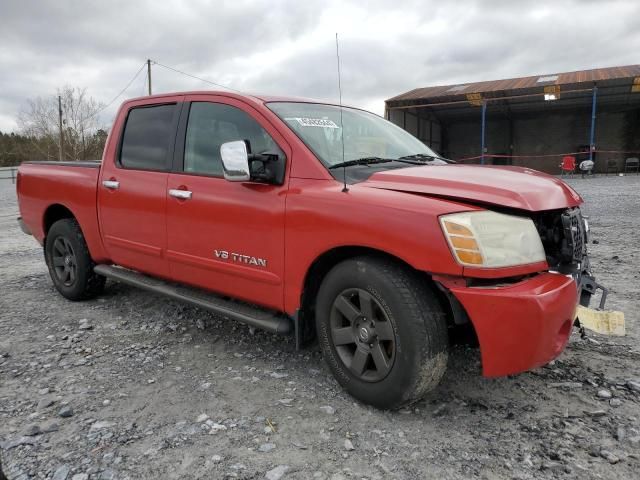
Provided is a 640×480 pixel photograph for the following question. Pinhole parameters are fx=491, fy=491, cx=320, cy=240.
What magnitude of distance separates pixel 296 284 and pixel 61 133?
40453 millimetres

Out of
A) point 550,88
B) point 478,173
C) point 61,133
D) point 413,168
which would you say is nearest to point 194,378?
point 413,168

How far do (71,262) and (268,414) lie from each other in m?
2.88

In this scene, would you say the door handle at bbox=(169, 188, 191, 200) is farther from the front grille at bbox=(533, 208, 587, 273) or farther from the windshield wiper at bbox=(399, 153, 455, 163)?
the front grille at bbox=(533, 208, 587, 273)

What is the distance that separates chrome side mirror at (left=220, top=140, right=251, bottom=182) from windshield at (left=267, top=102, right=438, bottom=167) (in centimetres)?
38

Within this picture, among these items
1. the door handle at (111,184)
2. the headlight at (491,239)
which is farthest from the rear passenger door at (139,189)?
the headlight at (491,239)

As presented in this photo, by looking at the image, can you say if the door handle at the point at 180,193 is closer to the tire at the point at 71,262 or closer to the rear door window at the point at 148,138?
the rear door window at the point at 148,138

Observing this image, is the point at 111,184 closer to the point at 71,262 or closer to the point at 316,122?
the point at 71,262

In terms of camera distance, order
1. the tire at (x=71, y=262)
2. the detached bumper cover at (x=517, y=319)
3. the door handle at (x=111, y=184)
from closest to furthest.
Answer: the detached bumper cover at (x=517, y=319) → the door handle at (x=111, y=184) → the tire at (x=71, y=262)

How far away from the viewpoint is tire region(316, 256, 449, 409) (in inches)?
90.0

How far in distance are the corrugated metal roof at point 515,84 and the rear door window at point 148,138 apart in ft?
82.7

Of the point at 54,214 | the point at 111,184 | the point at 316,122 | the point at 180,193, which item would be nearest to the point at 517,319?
the point at 316,122

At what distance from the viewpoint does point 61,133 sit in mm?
37219

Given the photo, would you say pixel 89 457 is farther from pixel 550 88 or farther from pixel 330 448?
pixel 550 88

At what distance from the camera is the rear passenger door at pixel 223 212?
2855 mm
